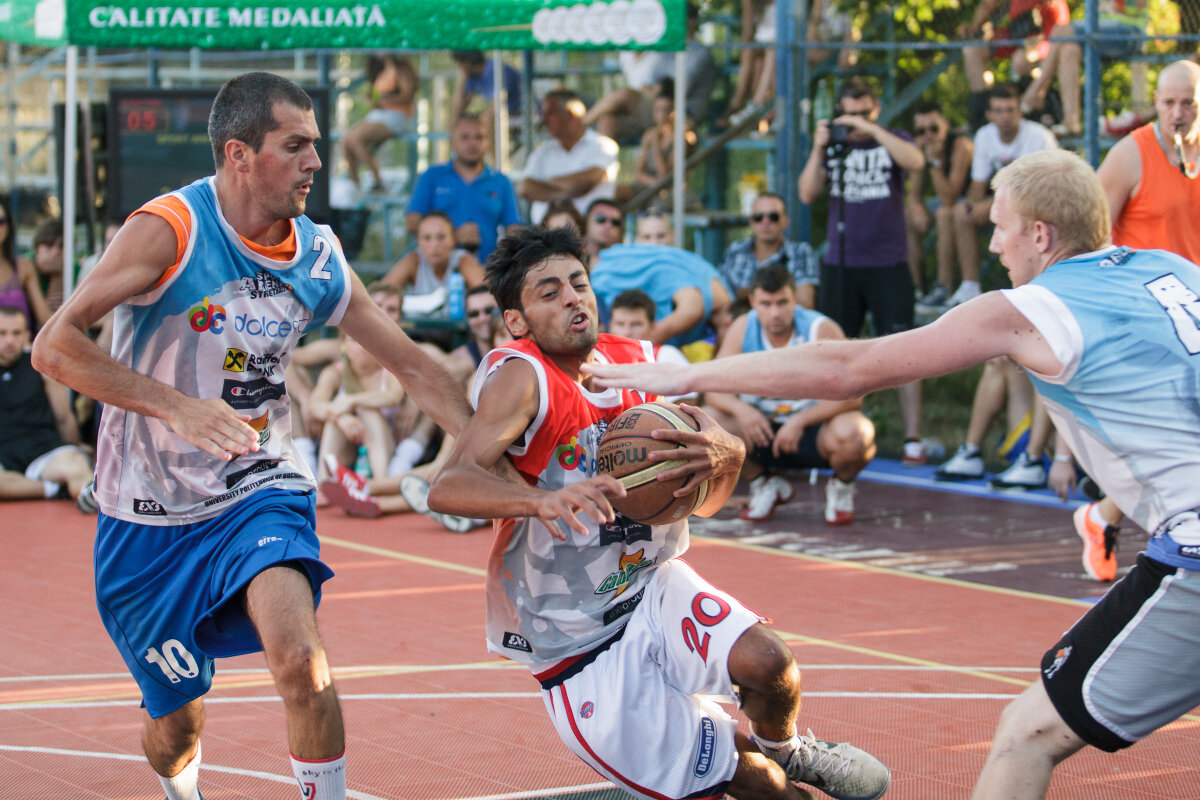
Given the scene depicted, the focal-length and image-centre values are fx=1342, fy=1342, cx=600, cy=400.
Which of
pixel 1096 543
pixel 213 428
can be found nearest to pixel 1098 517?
pixel 1096 543

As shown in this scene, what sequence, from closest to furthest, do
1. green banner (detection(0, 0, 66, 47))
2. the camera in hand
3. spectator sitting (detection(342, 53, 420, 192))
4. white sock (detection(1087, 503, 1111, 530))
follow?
white sock (detection(1087, 503, 1111, 530)) < green banner (detection(0, 0, 66, 47)) < the camera in hand < spectator sitting (detection(342, 53, 420, 192))

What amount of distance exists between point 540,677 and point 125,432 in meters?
1.36

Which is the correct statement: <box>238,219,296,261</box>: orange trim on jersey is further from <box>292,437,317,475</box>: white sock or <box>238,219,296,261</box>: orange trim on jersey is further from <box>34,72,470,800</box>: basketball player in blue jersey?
<box>292,437,317,475</box>: white sock

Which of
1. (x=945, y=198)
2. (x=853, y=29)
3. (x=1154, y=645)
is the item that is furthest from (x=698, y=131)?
(x=1154, y=645)

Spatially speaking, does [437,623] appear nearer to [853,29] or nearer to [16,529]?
[16,529]

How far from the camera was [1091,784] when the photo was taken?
4242 millimetres

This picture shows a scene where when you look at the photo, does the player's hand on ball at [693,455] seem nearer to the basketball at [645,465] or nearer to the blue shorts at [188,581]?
the basketball at [645,465]

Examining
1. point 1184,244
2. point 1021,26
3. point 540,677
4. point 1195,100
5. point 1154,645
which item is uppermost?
point 1021,26

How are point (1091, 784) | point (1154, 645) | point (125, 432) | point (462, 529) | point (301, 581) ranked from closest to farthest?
point (1154, 645) → point (301, 581) → point (125, 432) → point (1091, 784) → point (462, 529)

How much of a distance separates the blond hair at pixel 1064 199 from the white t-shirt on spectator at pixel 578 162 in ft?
27.6

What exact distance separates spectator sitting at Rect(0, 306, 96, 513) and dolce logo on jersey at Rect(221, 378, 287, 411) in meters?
6.24

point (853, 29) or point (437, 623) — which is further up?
point (853, 29)

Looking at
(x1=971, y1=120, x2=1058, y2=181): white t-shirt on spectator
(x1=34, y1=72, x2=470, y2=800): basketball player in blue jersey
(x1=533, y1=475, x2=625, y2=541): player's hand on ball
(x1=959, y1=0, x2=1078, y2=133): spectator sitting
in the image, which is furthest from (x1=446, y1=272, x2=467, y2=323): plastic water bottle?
(x1=533, y1=475, x2=625, y2=541): player's hand on ball

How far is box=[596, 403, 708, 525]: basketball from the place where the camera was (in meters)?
3.59
